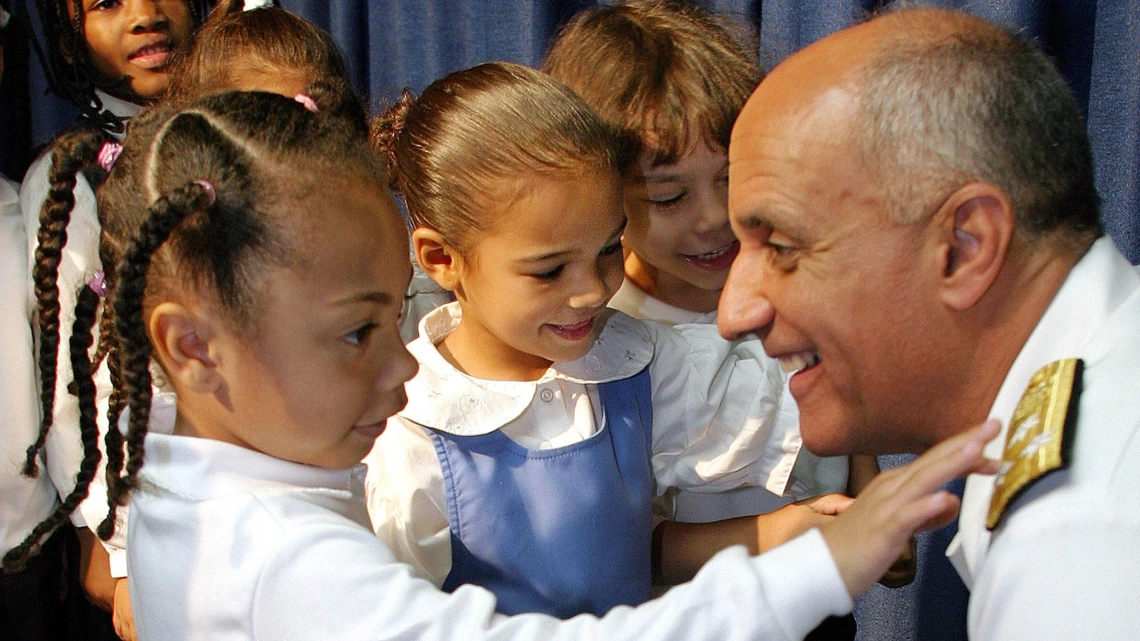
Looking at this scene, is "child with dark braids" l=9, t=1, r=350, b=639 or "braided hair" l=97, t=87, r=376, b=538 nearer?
"braided hair" l=97, t=87, r=376, b=538

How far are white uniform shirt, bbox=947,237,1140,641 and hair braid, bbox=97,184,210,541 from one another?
768mm

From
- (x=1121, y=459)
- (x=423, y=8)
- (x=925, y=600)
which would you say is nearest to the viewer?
(x=1121, y=459)

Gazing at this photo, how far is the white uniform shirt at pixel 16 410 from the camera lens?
1.74m

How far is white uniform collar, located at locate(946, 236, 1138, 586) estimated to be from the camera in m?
0.97

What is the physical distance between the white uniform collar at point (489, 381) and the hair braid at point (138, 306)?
1.07 ft

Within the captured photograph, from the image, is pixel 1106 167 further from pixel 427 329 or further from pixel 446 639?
pixel 446 639

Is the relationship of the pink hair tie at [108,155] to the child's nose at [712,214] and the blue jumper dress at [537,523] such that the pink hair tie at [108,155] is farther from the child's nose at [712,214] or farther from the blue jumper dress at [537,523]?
the child's nose at [712,214]

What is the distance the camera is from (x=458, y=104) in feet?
4.41

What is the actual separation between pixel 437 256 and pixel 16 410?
86 centimetres

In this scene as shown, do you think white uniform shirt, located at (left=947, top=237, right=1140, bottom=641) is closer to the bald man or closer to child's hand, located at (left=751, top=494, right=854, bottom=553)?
the bald man

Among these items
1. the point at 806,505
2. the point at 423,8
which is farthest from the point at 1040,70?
the point at 423,8

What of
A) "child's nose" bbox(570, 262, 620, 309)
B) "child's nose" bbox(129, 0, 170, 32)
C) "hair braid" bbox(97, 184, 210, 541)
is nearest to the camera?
"hair braid" bbox(97, 184, 210, 541)

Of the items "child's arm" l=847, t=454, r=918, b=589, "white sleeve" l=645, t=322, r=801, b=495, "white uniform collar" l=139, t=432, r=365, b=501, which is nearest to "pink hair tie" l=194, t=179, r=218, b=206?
"white uniform collar" l=139, t=432, r=365, b=501

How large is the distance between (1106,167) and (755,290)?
862 mm
